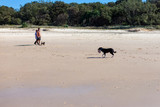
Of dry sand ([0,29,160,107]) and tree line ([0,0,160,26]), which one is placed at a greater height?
tree line ([0,0,160,26])

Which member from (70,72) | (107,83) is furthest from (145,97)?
(70,72)

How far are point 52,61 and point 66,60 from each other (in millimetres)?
639

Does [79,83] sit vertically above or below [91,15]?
below

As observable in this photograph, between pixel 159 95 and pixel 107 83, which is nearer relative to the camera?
pixel 159 95

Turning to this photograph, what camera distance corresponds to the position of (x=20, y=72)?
7.30 metres

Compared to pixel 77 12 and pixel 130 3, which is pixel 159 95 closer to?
pixel 130 3

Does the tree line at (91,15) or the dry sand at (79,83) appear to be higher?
the tree line at (91,15)

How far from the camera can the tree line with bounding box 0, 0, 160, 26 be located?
1874 inches

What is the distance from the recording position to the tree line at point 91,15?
4759 cm

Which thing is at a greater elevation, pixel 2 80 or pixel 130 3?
pixel 130 3

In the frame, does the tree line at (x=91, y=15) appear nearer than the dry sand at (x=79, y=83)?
No

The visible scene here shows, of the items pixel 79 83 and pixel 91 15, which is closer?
pixel 79 83

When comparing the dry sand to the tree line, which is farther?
the tree line

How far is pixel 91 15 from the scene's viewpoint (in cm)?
5412
